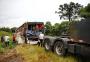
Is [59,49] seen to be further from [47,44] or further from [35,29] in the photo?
[35,29]

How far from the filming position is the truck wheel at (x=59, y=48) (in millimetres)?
11067

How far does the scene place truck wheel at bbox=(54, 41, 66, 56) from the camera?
1107 cm

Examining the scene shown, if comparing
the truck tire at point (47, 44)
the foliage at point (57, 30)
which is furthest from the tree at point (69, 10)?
the truck tire at point (47, 44)

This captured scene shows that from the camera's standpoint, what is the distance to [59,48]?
11555mm

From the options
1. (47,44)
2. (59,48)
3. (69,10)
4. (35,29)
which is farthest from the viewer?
(69,10)

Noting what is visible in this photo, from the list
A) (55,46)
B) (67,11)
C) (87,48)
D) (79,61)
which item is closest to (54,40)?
(55,46)

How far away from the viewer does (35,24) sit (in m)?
20.9

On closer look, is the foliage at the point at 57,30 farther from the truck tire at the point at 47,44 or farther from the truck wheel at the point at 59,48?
the truck wheel at the point at 59,48

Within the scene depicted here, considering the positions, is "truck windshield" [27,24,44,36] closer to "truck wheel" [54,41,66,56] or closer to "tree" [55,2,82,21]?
"truck wheel" [54,41,66,56]

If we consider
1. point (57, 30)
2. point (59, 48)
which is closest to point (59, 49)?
point (59, 48)

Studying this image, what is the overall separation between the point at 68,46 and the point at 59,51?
1.20m

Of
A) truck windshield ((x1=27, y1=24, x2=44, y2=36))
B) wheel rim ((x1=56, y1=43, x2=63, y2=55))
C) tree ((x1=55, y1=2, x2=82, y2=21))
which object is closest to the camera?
wheel rim ((x1=56, y1=43, x2=63, y2=55))

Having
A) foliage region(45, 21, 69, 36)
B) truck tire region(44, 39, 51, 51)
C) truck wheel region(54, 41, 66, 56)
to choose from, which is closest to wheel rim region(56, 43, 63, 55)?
truck wheel region(54, 41, 66, 56)

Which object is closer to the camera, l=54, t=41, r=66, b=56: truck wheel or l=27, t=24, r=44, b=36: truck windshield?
l=54, t=41, r=66, b=56: truck wheel
